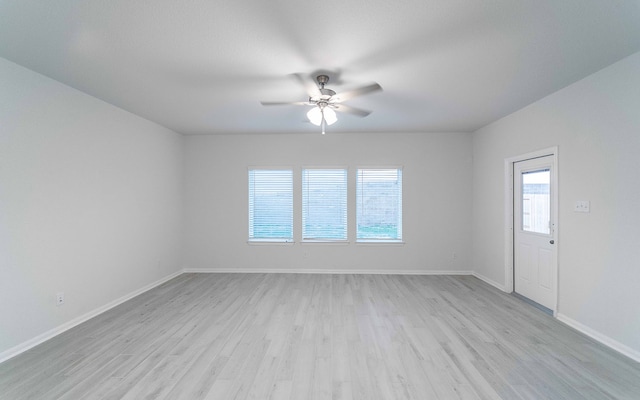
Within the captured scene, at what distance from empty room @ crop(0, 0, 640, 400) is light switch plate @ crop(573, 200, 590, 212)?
0.05 feet

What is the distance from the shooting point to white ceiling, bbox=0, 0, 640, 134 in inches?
71.8

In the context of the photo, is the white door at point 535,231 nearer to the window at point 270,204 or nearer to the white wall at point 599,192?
the white wall at point 599,192

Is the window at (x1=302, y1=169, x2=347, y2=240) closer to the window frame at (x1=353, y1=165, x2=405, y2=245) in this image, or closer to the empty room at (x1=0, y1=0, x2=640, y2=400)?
the window frame at (x1=353, y1=165, x2=405, y2=245)

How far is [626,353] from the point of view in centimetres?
245

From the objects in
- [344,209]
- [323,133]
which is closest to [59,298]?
[323,133]

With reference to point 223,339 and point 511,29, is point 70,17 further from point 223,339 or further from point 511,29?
point 511,29

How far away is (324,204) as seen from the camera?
5.34 m

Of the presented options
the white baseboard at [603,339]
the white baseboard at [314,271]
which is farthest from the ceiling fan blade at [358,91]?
the white baseboard at [314,271]

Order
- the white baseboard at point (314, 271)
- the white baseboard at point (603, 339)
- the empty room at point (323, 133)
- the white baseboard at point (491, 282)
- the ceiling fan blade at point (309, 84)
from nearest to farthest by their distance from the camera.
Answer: the empty room at point (323, 133)
the white baseboard at point (603, 339)
the ceiling fan blade at point (309, 84)
the white baseboard at point (491, 282)
the white baseboard at point (314, 271)

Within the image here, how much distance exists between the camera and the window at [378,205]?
5.27 metres

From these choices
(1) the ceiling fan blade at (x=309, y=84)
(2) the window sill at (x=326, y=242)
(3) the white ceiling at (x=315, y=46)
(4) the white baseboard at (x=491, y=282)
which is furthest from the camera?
(2) the window sill at (x=326, y=242)

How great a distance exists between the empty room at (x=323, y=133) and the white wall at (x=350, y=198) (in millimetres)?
308

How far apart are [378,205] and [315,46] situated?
3.54 meters

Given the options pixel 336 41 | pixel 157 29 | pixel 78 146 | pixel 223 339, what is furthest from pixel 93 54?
pixel 223 339
